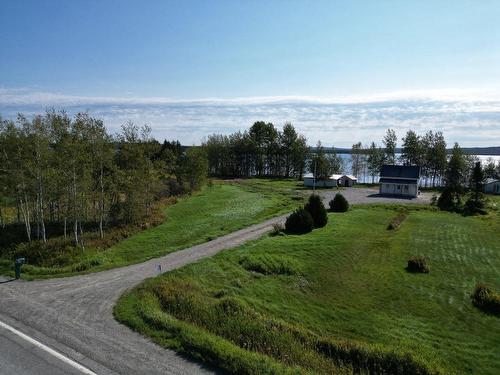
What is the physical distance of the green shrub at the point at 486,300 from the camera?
20.8m

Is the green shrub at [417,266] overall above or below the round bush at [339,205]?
below

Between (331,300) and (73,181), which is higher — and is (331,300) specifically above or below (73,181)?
below

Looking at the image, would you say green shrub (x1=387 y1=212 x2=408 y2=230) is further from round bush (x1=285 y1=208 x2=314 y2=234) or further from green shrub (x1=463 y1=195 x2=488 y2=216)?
green shrub (x1=463 y1=195 x2=488 y2=216)

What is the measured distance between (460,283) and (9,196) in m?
34.9

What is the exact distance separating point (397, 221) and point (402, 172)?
31.7 meters

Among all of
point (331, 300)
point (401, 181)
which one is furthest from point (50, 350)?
point (401, 181)

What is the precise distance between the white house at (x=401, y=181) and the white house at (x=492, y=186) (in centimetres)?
2181

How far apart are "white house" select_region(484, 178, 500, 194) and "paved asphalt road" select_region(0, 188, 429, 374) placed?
7878 cm

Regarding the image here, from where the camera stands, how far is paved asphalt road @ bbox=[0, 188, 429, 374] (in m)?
12.2

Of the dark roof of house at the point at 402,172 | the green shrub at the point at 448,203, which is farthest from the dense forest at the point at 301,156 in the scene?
the green shrub at the point at 448,203

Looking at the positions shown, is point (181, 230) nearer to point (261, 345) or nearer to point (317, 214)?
point (317, 214)

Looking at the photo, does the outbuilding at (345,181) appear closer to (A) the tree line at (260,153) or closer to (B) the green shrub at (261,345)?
(A) the tree line at (260,153)

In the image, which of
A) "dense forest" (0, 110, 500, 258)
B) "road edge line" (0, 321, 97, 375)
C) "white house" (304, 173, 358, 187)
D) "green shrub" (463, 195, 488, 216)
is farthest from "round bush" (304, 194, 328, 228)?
"white house" (304, 173, 358, 187)

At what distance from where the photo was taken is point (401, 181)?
229 ft
